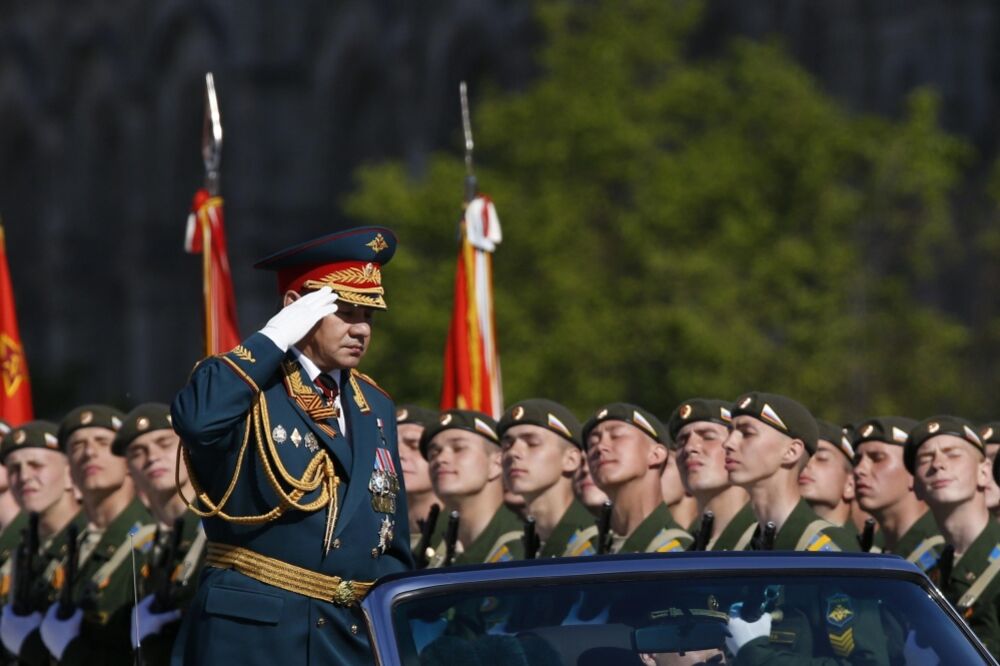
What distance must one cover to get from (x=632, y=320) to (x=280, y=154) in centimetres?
2072

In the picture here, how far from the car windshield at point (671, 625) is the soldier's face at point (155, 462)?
4.78m

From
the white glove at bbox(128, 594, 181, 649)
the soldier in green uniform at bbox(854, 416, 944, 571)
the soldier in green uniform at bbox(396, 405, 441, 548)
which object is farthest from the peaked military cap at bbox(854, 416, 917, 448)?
the white glove at bbox(128, 594, 181, 649)

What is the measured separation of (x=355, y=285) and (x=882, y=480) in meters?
3.67

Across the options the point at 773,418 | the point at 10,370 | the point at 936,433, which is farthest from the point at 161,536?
the point at 10,370

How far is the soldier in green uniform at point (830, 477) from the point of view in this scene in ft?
30.1

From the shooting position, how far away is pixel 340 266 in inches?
252

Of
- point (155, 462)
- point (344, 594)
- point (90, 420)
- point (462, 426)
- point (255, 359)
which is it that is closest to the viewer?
point (255, 359)

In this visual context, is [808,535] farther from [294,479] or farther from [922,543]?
[294,479]

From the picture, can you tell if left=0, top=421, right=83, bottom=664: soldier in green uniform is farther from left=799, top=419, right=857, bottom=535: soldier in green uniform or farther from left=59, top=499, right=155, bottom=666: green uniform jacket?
left=799, top=419, right=857, bottom=535: soldier in green uniform

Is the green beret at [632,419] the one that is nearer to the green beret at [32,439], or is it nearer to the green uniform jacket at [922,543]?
the green uniform jacket at [922,543]

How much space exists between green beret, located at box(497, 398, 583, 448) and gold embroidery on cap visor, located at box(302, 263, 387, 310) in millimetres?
3257

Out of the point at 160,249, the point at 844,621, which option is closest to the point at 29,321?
the point at 160,249

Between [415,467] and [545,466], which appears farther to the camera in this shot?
[415,467]

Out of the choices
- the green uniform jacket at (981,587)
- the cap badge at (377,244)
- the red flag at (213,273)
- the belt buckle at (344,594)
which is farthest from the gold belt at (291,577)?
the red flag at (213,273)
